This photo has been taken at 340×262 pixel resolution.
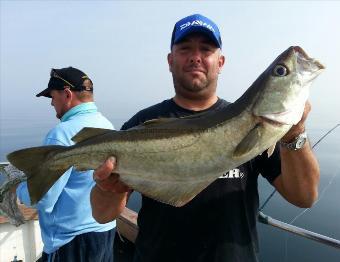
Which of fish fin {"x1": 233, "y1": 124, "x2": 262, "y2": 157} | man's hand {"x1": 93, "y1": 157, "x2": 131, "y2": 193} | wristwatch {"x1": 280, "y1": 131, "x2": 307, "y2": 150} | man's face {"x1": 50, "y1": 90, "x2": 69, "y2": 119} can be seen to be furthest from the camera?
man's face {"x1": 50, "y1": 90, "x2": 69, "y2": 119}

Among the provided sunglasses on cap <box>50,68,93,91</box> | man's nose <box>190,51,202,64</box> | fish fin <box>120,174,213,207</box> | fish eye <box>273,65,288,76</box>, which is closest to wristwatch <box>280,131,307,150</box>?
fish eye <box>273,65,288,76</box>

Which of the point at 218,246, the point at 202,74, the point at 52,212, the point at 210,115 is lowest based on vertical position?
the point at 52,212

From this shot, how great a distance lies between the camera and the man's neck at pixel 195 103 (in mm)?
3656

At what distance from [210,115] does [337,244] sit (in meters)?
2.49

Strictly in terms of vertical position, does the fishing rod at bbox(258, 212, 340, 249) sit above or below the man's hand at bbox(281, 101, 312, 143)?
below

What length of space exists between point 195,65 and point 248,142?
1.20 metres

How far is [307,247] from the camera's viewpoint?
40.7ft

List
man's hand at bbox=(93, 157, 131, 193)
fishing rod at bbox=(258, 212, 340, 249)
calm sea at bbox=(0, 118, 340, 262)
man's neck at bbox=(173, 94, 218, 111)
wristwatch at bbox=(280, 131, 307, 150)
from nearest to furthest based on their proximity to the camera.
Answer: wristwatch at bbox=(280, 131, 307, 150) → man's hand at bbox=(93, 157, 131, 193) → man's neck at bbox=(173, 94, 218, 111) → fishing rod at bbox=(258, 212, 340, 249) → calm sea at bbox=(0, 118, 340, 262)

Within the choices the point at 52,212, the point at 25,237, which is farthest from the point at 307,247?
the point at 52,212

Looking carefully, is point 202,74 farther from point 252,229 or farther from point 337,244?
point 337,244

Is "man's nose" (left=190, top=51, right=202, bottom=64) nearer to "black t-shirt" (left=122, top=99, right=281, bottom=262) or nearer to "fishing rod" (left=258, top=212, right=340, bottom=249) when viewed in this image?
"black t-shirt" (left=122, top=99, right=281, bottom=262)

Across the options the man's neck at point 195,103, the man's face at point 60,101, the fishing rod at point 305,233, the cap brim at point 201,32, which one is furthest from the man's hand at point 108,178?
the man's face at point 60,101

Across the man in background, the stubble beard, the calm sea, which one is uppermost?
the stubble beard

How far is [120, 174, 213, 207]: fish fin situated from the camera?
9.56 ft
